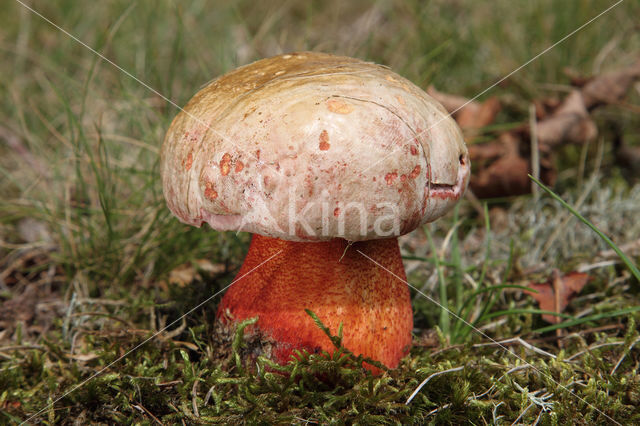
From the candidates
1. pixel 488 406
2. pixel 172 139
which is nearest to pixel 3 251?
pixel 172 139

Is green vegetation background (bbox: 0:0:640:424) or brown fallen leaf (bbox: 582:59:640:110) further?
brown fallen leaf (bbox: 582:59:640:110)

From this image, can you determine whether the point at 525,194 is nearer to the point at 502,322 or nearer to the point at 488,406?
the point at 502,322

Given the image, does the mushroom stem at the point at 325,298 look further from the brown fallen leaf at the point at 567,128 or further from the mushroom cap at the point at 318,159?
the brown fallen leaf at the point at 567,128

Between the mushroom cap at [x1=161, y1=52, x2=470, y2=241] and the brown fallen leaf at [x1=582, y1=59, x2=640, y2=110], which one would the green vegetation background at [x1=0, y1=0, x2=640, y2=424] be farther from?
the mushroom cap at [x1=161, y1=52, x2=470, y2=241]

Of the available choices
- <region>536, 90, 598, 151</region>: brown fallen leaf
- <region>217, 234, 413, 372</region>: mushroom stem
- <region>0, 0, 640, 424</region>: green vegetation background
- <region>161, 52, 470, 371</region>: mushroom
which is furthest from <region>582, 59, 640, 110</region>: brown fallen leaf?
<region>217, 234, 413, 372</region>: mushroom stem

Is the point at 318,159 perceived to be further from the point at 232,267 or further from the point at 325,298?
the point at 232,267

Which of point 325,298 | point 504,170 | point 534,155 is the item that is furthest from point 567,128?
point 325,298
